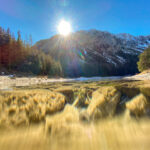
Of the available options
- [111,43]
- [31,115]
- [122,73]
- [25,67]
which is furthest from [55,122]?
[111,43]

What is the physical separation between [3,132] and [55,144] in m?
0.71

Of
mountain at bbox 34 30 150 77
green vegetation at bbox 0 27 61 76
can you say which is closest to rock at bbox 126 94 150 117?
green vegetation at bbox 0 27 61 76

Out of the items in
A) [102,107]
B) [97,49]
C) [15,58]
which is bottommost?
[102,107]

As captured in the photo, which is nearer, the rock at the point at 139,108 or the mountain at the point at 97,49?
the rock at the point at 139,108

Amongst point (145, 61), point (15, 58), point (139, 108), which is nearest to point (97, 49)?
point (145, 61)

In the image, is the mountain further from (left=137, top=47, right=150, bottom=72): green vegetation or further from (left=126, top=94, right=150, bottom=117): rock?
(left=126, top=94, right=150, bottom=117): rock

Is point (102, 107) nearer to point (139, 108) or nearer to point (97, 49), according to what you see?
point (139, 108)

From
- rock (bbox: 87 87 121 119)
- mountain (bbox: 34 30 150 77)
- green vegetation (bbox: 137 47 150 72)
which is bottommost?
rock (bbox: 87 87 121 119)

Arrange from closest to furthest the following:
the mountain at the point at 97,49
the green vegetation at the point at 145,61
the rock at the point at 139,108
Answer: the rock at the point at 139,108
the green vegetation at the point at 145,61
the mountain at the point at 97,49

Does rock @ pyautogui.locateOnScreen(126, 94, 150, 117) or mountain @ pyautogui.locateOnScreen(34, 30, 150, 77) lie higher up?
mountain @ pyautogui.locateOnScreen(34, 30, 150, 77)

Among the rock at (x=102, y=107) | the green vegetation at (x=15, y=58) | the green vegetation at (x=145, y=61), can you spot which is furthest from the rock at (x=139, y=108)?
the green vegetation at (x=145, y=61)

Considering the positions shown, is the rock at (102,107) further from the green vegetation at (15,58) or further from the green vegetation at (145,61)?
the green vegetation at (145,61)

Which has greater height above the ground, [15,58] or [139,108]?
[15,58]

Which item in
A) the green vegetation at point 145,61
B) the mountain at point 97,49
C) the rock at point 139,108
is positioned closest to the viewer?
the rock at point 139,108
